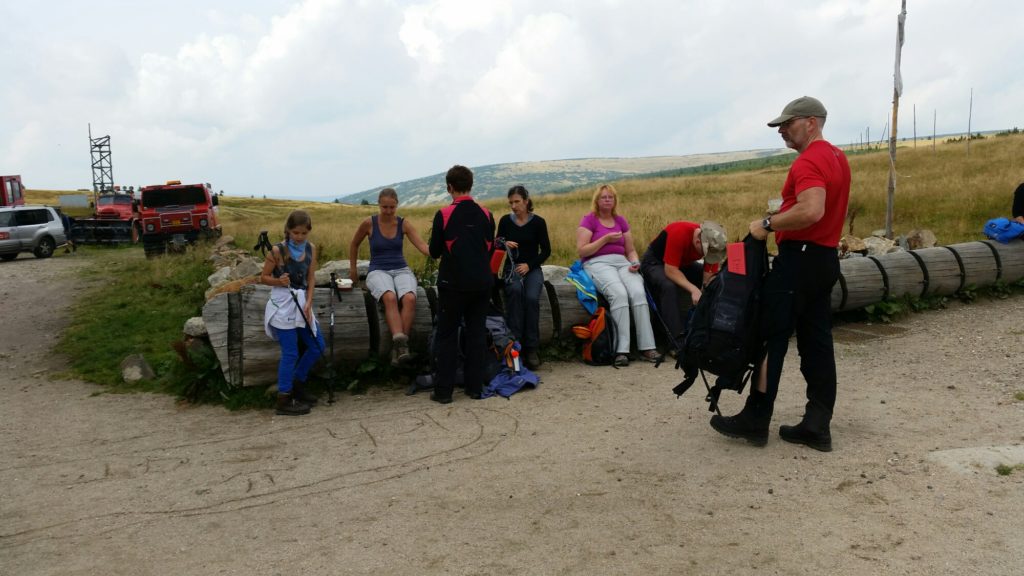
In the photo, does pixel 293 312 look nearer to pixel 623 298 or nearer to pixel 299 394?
pixel 299 394

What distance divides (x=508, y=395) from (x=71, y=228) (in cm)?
2408

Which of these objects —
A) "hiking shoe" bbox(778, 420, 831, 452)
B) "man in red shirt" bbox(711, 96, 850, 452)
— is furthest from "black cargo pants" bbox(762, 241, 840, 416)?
"hiking shoe" bbox(778, 420, 831, 452)

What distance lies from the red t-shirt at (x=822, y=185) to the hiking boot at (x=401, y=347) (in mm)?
3407

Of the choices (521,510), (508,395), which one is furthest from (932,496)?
(508,395)

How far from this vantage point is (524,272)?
7.44m

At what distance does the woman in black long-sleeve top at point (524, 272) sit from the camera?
24.0ft

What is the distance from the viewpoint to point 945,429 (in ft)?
15.7

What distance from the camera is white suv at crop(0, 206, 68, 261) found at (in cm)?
2120

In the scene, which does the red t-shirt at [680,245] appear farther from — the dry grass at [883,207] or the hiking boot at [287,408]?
the dry grass at [883,207]

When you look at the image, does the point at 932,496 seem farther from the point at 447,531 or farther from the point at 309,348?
the point at 309,348

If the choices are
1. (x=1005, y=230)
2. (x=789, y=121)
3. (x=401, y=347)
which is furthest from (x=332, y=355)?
(x=1005, y=230)

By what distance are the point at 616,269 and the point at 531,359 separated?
4.44ft

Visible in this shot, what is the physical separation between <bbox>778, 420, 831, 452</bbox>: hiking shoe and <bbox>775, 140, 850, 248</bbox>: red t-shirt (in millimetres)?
1119

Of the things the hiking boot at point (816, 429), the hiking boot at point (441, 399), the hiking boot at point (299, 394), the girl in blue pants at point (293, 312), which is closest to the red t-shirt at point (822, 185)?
the hiking boot at point (816, 429)
